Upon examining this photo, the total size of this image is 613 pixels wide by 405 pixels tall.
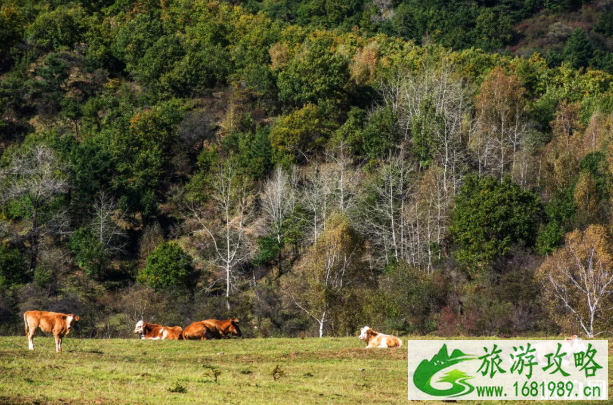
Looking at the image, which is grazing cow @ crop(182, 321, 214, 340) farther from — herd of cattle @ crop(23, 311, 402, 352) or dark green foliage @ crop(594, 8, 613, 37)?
dark green foliage @ crop(594, 8, 613, 37)

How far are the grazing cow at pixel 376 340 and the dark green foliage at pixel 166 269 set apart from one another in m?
47.2

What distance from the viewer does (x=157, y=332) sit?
3131 cm

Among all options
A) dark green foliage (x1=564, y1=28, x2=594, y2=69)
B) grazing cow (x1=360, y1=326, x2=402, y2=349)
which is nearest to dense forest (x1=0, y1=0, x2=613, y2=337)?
grazing cow (x1=360, y1=326, x2=402, y2=349)

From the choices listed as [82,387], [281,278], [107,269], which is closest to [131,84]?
[107,269]

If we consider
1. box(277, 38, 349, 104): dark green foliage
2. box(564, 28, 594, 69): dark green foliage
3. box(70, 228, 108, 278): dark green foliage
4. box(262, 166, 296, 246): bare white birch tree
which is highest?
box(564, 28, 594, 69): dark green foliage

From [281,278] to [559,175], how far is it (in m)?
29.1

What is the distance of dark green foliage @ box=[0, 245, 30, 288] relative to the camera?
73.8 m

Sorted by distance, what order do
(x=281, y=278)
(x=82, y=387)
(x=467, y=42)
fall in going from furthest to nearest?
(x=467, y=42) < (x=281, y=278) < (x=82, y=387)

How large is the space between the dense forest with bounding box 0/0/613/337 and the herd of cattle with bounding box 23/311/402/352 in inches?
675

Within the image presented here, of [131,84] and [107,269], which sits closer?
[107,269]

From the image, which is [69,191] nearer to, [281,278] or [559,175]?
[281,278]

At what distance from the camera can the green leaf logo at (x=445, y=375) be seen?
21219mm

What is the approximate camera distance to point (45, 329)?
978 inches

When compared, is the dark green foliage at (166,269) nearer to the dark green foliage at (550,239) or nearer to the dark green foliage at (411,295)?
the dark green foliage at (411,295)
